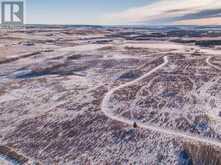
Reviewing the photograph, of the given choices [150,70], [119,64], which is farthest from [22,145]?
[119,64]

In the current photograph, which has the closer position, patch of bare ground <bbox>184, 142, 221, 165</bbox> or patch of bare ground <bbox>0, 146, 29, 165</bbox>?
patch of bare ground <bbox>184, 142, 221, 165</bbox>

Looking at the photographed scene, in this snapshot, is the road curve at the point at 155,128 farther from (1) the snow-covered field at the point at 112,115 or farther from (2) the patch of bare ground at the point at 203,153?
(2) the patch of bare ground at the point at 203,153

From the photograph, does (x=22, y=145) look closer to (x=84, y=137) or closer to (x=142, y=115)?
(x=84, y=137)

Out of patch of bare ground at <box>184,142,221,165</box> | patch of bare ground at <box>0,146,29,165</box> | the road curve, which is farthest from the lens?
the road curve

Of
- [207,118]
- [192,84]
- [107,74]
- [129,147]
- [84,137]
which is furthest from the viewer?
[107,74]

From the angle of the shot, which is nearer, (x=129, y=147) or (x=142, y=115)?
(x=129, y=147)

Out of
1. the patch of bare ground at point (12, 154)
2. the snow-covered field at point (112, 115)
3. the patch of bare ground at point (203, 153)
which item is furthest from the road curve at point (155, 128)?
the patch of bare ground at point (12, 154)

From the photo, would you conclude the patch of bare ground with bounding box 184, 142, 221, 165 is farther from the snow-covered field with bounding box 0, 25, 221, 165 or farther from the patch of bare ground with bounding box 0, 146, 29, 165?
the patch of bare ground with bounding box 0, 146, 29, 165

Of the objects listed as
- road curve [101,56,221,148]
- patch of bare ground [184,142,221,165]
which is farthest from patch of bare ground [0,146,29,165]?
patch of bare ground [184,142,221,165]
